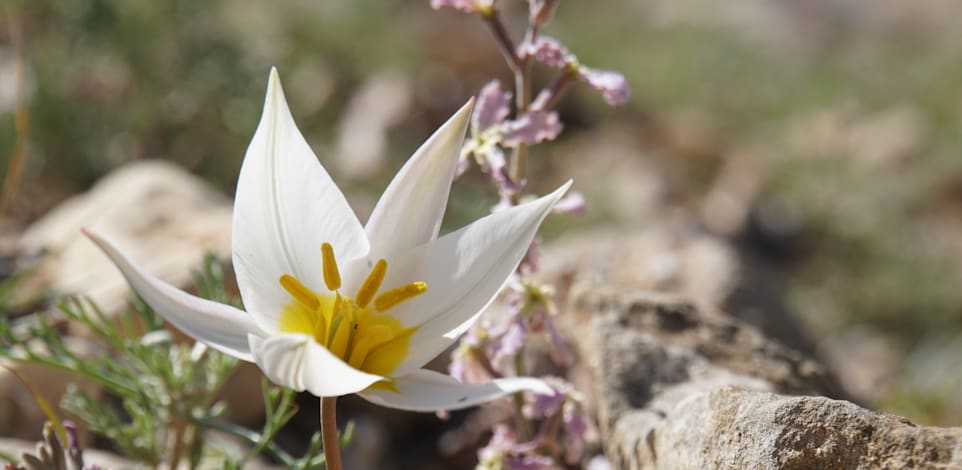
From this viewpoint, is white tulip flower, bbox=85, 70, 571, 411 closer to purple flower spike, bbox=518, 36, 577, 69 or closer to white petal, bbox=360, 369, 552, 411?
white petal, bbox=360, 369, 552, 411

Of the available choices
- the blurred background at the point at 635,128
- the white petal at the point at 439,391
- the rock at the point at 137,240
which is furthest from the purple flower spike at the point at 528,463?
the blurred background at the point at 635,128

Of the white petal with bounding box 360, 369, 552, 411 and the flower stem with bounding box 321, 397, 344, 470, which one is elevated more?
the white petal with bounding box 360, 369, 552, 411

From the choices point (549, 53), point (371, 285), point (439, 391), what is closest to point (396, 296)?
point (371, 285)

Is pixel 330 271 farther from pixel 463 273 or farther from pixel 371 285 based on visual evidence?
pixel 463 273

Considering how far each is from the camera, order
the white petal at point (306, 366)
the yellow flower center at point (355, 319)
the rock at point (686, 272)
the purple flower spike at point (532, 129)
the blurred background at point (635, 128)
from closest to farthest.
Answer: the white petal at point (306, 366) → the yellow flower center at point (355, 319) → the purple flower spike at point (532, 129) → the rock at point (686, 272) → the blurred background at point (635, 128)

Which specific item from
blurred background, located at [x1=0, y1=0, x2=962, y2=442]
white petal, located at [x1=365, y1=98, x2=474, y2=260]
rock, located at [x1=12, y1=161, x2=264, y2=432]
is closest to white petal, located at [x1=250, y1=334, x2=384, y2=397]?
white petal, located at [x1=365, y1=98, x2=474, y2=260]

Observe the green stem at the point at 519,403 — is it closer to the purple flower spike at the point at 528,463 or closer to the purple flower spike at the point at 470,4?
the purple flower spike at the point at 528,463
